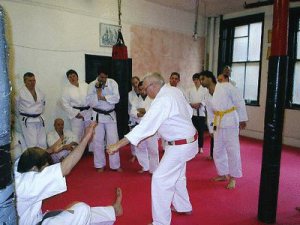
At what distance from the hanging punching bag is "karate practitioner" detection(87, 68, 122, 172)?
0.55m

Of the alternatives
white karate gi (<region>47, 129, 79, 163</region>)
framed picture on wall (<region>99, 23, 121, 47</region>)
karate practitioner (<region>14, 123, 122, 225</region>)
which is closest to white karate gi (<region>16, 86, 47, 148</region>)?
white karate gi (<region>47, 129, 79, 163</region>)

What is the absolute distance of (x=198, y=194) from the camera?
3.65m

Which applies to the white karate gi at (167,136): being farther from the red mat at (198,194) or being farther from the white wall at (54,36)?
the white wall at (54,36)

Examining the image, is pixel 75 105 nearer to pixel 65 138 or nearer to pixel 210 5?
→ pixel 65 138

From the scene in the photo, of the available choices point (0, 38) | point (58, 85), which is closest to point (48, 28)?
point (58, 85)

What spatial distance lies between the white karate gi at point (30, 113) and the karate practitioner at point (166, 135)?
8.55 ft

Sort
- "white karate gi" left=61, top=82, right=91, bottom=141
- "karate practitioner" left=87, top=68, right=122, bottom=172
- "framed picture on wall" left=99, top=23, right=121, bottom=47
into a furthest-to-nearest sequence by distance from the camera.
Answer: "framed picture on wall" left=99, top=23, right=121, bottom=47, "white karate gi" left=61, top=82, right=91, bottom=141, "karate practitioner" left=87, top=68, right=122, bottom=172

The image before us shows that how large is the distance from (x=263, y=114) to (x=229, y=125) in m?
3.87

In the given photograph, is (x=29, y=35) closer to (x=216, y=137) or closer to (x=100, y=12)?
(x=100, y=12)

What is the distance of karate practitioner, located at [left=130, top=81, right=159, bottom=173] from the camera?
438 centimetres

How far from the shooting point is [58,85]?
546 centimetres

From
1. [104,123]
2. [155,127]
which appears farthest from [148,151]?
[155,127]

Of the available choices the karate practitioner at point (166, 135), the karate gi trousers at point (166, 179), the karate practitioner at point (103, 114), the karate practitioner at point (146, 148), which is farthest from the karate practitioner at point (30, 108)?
the karate gi trousers at point (166, 179)

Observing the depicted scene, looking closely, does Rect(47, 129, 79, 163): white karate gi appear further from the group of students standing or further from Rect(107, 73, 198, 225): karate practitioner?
Rect(107, 73, 198, 225): karate practitioner
